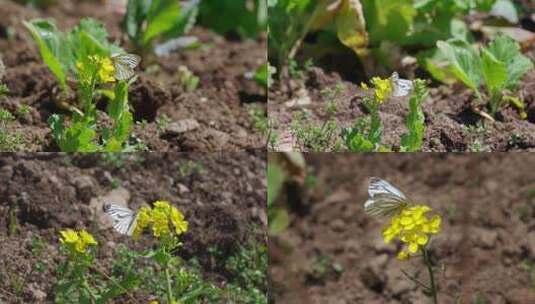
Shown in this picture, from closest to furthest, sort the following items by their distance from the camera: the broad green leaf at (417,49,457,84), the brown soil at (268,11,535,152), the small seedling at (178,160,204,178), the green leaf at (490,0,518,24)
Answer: the brown soil at (268,11,535,152)
the small seedling at (178,160,204,178)
the broad green leaf at (417,49,457,84)
the green leaf at (490,0,518,24)

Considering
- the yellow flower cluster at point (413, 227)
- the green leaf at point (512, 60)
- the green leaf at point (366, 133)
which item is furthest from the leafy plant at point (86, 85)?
the green leaf at point (512, 60)

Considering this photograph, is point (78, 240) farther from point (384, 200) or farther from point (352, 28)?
point (352, 28)

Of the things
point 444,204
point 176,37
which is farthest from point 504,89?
point 176,37

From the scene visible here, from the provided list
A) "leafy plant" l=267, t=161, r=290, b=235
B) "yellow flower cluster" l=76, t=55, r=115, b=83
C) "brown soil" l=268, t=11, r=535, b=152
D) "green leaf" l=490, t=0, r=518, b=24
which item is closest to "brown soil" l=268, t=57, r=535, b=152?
"brown soil" l=268, t=11, r=535, b=152

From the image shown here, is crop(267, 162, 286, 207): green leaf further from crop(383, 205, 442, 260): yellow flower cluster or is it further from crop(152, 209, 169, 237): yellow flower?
crop(383, 205, 442, 260): yellow flower cluster

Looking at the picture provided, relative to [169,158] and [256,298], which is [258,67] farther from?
[256,298]

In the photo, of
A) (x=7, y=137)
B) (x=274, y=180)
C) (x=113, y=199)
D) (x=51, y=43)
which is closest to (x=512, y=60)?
(x=274, y=180)
